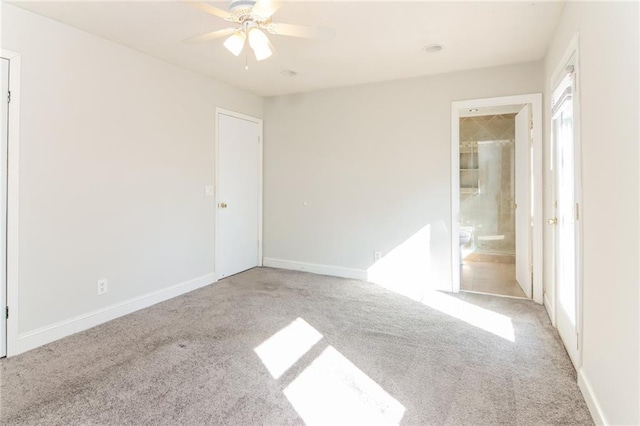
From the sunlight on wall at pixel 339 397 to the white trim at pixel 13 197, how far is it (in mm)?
2054

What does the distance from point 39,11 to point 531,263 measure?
16.0 feet

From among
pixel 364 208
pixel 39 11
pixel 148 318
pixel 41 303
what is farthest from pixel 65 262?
pixel 364 208

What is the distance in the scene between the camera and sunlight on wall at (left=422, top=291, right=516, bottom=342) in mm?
2857

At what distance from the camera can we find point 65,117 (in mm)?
2758

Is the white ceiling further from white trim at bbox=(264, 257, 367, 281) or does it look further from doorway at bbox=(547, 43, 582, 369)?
white trim at bbox=(264, 257, 367, 281)

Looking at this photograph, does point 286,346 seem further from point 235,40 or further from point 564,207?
point 564,207

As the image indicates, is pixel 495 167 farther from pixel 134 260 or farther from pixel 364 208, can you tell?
pixel 134 260

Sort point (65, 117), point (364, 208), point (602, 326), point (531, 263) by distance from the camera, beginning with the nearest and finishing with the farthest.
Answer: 1. point (602, 326)
2. point (65, 117)
3. point (531, 263)
4. point (364, 208)

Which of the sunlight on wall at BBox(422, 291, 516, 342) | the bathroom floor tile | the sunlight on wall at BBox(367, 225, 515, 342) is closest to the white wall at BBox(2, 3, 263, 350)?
the sunlight on wall at BBox(367, 225, 515, 342)

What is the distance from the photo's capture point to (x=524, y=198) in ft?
Result: 12.7

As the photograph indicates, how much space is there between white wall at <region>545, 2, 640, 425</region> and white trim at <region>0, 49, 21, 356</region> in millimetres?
3505

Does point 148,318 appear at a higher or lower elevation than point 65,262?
lower

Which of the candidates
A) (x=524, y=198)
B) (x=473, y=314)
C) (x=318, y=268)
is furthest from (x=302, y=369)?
(x=524, y=198)

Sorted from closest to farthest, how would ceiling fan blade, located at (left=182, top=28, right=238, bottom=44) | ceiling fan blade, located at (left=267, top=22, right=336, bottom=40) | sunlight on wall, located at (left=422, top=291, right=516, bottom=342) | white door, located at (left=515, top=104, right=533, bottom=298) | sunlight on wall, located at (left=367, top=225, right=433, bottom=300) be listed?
1. ceiling fan blade, located at (left=267, top=22, right=336, bottom=40)
2. ceiling fan blade, located at (left=182, top=28, right=238, bottom=44)
3. sunlight on wall, located at (left=422, top=291, right=516, bottom=342)
4. white door, located at (left=515, top=104, right=533, bottom=298)
5. sunlight on wall, located at (left=367, top=225, right=433, bottom=300)
